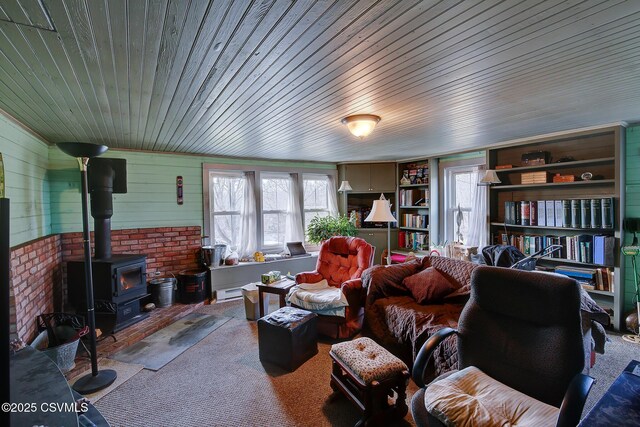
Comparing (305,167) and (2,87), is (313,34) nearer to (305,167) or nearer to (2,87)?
(2,87)

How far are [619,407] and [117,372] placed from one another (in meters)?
3.34

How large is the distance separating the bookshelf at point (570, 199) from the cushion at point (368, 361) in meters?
2.88

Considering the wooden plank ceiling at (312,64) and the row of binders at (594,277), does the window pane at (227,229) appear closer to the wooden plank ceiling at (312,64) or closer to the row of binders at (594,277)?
the wooden plank ceiling at (312,64)

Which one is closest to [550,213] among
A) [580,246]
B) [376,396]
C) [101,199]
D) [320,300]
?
[580,246]

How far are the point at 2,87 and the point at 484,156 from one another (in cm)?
519

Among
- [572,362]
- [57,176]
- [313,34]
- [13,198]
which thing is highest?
[313,34]

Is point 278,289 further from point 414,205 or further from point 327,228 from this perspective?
point 414,205

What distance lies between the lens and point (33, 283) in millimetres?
2951

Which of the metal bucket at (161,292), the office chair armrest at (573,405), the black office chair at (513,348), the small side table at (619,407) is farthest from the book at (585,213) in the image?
the metal bucket at (161,292)

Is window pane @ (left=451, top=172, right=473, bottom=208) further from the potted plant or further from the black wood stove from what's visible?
the black wood stove

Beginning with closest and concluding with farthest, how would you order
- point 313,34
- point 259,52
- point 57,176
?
point 313,34, point 259,52, point 57,176

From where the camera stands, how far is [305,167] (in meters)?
5.74

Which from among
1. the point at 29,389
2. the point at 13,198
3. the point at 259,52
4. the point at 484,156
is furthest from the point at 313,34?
the point at 484,156

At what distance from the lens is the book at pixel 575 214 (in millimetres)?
3533
